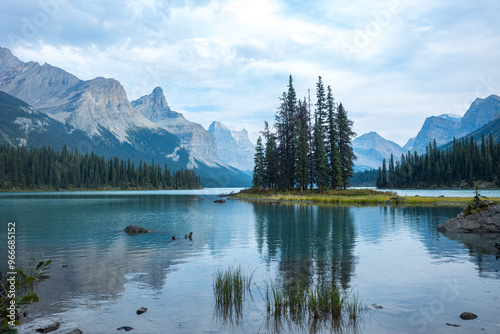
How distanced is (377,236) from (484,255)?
385 inches

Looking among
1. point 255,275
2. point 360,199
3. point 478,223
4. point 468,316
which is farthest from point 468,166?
point 468,316

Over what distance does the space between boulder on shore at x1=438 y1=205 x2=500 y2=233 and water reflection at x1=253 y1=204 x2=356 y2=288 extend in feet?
31.9

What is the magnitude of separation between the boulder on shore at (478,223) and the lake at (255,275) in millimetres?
2157

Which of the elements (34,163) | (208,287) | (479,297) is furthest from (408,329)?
(34,163)

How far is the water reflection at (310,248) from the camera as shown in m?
17.7

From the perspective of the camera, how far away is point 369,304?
1325 centimetres

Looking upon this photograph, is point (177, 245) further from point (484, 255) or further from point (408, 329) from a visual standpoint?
point (484, 255)

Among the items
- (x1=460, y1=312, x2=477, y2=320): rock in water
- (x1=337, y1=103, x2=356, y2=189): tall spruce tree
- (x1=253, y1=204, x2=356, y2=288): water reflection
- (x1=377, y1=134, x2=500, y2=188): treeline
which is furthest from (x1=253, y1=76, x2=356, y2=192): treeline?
(x1=377, y1=134, x2=500, y2=188): treeline

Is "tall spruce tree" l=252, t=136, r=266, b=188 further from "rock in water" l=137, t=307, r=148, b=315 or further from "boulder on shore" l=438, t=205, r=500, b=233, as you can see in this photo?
"rock in water" l=137, t=307, r=148, b=315

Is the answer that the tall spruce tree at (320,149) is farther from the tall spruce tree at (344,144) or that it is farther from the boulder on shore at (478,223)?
the boulder on shore at (478,223)

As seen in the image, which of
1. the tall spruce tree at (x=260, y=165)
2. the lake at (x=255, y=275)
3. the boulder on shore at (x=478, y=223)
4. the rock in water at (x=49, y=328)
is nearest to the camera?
the rock in water at (x=49, y=328)

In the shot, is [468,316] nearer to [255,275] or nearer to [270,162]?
[255,275]

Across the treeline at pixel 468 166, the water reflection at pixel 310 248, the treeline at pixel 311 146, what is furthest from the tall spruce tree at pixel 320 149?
the treeline at pixel 468 166

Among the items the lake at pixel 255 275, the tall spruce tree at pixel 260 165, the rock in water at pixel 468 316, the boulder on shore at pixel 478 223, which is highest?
the tall spruce tree at pixel 260 165
